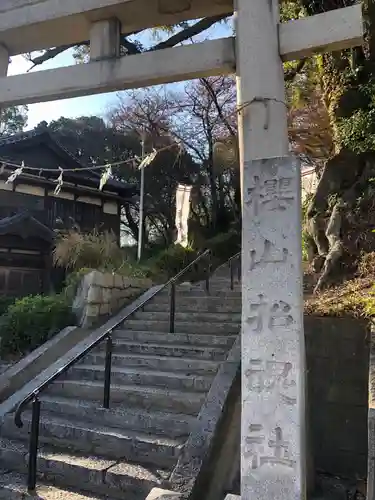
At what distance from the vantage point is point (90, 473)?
422 cm

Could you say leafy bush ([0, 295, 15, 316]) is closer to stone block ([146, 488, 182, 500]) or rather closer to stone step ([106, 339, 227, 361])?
stone step ([106, 339, 227, 361])

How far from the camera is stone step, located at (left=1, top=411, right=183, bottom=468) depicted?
14.4 ft

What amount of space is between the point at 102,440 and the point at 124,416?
1.28ft

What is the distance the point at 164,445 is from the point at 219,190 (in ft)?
60.6

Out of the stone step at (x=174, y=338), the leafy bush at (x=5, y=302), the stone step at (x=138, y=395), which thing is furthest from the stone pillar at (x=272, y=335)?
the leafy bush at (x=5, y=302)

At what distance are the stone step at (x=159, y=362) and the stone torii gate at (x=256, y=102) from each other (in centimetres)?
270

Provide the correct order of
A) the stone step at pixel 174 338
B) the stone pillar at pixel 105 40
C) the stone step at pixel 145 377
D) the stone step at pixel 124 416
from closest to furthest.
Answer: the stone step at pixel 124 416
the stone pillar at pixel 105 40
the stone step at pixel 145 377
the stone step at pixel 174 338

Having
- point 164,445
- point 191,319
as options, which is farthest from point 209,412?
point 191,319

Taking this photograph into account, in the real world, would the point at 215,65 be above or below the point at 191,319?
above

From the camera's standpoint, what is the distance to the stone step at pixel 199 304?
7.67m

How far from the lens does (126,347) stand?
671 cm

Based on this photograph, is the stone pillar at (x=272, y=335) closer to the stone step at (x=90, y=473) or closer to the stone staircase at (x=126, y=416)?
the stone staircase at (x=126, y=416)

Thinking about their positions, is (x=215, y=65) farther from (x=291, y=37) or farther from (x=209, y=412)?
(x=209, y=412)

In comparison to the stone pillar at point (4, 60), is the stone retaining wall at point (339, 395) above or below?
below
